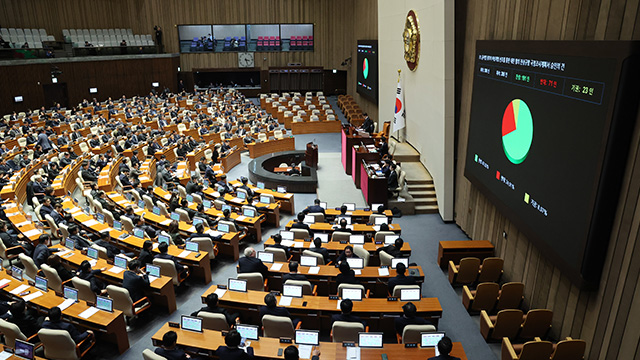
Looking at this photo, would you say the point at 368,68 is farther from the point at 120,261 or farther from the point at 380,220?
the point at 120,261

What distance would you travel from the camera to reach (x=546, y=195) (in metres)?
6.89

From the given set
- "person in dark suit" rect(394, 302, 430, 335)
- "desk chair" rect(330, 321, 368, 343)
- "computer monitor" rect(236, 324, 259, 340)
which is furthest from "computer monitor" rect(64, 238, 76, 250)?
"person in dark suit" rect(394, 302, 430, 335)

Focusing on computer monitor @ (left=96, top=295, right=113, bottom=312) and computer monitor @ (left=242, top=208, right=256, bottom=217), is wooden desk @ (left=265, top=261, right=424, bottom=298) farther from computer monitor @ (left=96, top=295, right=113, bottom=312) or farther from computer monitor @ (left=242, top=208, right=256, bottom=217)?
computer monitor @ (left=242, top=208, right=256, bottom=217)

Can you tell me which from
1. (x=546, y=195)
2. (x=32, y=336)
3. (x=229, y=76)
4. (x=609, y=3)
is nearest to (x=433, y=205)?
(x=546, y=195)

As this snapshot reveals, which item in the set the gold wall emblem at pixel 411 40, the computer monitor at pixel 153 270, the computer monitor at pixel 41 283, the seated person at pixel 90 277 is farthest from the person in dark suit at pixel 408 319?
the gold wall emblem at pixel 411 40

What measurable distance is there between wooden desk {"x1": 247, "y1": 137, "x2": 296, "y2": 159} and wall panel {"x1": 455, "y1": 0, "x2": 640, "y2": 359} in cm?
1125

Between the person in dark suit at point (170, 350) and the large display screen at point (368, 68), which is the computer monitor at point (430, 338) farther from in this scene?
the large display screen at point (368, 68)

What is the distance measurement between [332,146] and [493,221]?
11.8m

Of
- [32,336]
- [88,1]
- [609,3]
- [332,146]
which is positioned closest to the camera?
[609,3]

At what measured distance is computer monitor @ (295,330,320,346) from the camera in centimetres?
585

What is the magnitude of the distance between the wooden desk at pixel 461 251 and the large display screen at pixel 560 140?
1186 millimetres

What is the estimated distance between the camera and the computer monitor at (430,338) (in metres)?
5.79

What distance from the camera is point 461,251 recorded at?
960 cm

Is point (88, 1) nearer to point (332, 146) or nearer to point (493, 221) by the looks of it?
point (332, 146)
